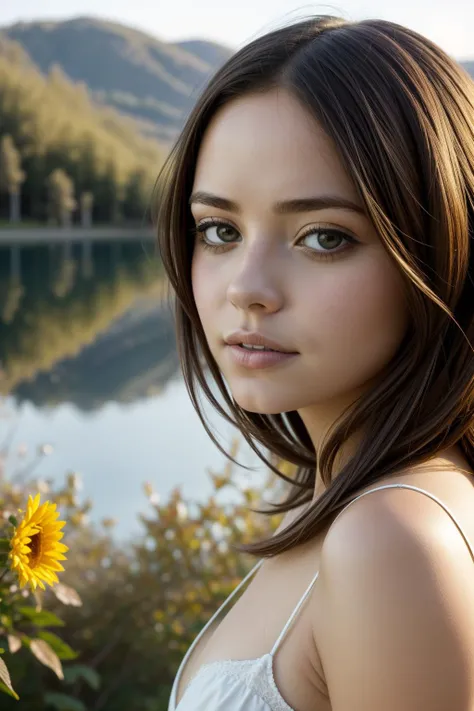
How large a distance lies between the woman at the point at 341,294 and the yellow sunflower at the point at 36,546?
0.27 meters

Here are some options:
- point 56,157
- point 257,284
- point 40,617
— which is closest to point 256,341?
point 257,284

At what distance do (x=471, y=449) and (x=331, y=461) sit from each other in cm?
20

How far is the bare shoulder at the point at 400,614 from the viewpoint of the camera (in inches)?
32.6

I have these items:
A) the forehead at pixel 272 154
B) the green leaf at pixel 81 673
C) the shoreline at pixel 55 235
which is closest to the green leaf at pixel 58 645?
the forehead at pixel 272 154

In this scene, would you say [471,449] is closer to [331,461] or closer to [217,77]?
[331,461]

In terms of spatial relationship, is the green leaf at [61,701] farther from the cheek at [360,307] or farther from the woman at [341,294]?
the cheek at [360,307]

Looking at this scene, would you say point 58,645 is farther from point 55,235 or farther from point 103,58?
point 103,58

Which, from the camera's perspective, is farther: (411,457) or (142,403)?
(142,403)

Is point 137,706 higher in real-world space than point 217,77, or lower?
lower

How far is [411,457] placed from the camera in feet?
3.46

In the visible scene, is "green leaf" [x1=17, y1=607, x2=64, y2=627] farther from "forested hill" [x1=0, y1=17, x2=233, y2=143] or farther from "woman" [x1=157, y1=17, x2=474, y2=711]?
"forested hill" [x1=0, y1=17, x2=233, y2=143]

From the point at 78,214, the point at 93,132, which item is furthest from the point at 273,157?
the point at 93,132

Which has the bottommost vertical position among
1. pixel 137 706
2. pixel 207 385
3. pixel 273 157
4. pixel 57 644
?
pixel 137 706

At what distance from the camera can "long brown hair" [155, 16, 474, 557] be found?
1.01 meters
